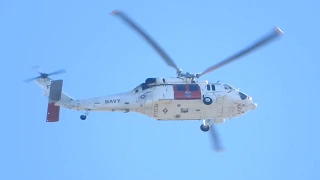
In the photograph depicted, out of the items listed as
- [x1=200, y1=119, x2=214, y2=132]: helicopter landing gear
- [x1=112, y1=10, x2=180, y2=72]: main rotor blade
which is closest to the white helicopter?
[x1=112, y1=10, x2=180, y2=72]: main rotor blade

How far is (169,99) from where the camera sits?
27438 mm

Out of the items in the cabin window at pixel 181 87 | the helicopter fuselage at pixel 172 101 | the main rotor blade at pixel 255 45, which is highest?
the main rotor blade at pixel 255 45

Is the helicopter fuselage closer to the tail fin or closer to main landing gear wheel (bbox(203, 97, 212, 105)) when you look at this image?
main landing gear wheel (bbox(203, 97, 212, 105))

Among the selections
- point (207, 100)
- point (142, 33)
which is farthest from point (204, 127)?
point (142, 33)

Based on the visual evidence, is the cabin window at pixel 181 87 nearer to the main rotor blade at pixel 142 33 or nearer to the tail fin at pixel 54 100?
the main rotor blade at pixel 142 33

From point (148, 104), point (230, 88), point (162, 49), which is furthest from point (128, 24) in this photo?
point (230, 88)

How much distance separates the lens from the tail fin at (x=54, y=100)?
90.7 ft

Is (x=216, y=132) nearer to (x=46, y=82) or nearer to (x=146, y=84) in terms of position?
(x=146, y=84)

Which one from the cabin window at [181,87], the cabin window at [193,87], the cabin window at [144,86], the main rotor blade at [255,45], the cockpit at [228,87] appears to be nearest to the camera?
the main rotor blade at [255,45]

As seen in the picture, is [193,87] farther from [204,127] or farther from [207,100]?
[204,127]

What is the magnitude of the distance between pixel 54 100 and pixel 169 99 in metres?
5.08

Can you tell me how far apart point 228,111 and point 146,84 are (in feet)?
12.7

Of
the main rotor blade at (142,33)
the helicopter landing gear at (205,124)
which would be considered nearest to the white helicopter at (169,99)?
the main rotor blade at (142,33)

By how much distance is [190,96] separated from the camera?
90.8 ft
